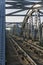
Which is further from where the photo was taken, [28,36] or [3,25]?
[28,36]

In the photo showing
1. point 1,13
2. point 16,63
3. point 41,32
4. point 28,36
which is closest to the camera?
Result: point 1,13

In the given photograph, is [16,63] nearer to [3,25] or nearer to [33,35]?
[3,25]

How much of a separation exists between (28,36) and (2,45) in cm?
2481

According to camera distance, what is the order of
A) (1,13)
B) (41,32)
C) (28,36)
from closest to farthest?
(1,13)
(41,32)
(28,36)

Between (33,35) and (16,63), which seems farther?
(33,35)

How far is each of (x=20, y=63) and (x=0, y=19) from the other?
5.89m

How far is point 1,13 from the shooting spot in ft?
14.3

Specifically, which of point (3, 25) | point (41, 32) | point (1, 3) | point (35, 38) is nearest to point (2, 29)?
point (3, 25)

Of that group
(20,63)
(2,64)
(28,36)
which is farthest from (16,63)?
(28,36)

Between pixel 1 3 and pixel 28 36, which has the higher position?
pixel 1 3

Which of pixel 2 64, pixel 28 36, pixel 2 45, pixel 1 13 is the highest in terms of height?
pixel 1 13

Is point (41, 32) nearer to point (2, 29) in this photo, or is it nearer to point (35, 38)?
point (35, 38)

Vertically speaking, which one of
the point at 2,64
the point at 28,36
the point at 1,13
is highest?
the point at 1,13

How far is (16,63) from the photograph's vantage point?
995 cm
